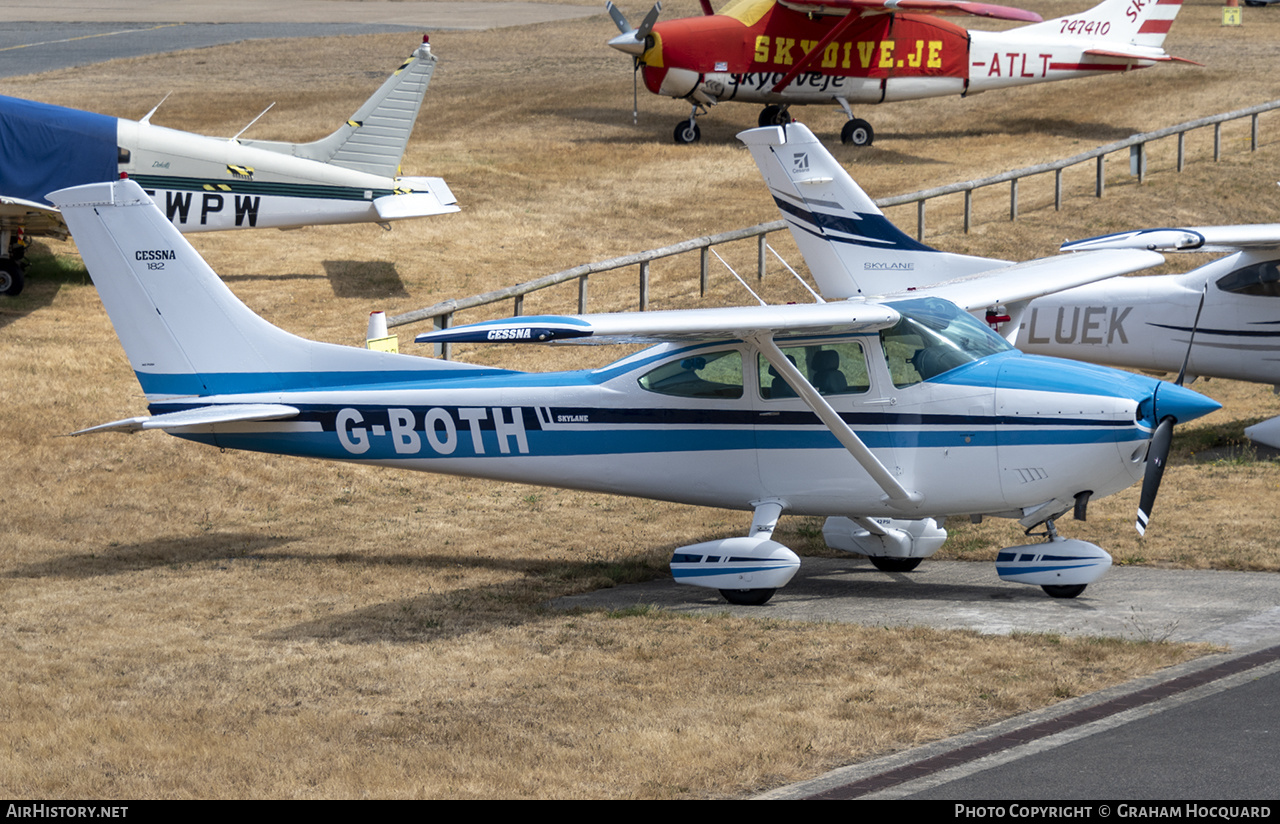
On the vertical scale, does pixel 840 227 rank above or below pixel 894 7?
below

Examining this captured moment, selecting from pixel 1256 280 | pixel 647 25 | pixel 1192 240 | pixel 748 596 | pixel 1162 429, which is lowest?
pixel 748 596

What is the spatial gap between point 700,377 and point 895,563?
234cm

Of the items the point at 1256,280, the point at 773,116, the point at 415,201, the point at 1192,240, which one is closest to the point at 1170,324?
the point at 1256,280

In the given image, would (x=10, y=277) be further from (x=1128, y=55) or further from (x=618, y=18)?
(x=1128, y=55)

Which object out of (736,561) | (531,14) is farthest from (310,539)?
(531,14)

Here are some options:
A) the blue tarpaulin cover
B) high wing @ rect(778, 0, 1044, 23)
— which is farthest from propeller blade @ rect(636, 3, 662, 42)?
the blue tarpaulin cover

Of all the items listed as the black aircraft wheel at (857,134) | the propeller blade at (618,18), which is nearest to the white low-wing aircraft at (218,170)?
the propeller blade at (618,18)

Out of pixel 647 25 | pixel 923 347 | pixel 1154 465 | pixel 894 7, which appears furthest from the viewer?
pixel 647 25

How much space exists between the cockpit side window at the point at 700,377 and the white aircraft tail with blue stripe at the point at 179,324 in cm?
173

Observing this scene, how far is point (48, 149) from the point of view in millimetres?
19281

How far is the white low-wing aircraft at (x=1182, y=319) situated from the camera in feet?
47.5

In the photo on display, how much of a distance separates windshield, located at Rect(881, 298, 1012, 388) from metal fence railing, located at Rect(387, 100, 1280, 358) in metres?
6.82

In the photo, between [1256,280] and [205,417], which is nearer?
[205,417]
